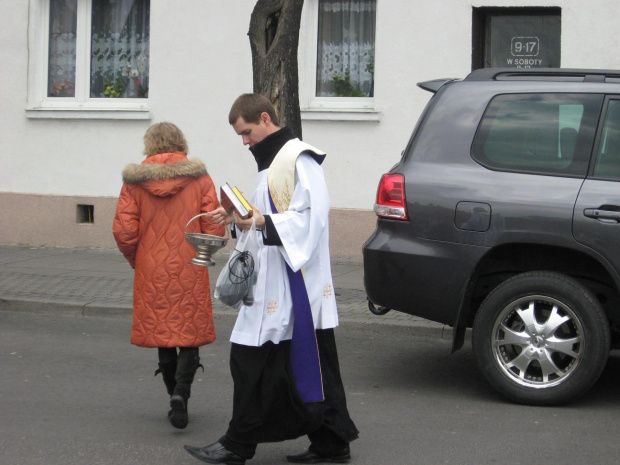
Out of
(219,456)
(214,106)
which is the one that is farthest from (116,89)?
(219,456)

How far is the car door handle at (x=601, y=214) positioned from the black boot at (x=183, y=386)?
234 cm

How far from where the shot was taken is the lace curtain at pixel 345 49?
43.1 feet

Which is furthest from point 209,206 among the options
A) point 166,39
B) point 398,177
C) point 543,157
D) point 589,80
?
point 166,39

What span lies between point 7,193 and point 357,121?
4.80m

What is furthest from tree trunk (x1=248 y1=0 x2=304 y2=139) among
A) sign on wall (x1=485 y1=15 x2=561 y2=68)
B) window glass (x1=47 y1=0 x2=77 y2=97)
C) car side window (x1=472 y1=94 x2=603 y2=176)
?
window glass (x1=47 y1=0 x2=77 y2=97)

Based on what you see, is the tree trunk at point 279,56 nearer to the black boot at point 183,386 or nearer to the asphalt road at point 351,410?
the asphalt road at point 351,410

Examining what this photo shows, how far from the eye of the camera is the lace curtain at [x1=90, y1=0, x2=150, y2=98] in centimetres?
1409

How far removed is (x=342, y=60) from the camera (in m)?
13.2

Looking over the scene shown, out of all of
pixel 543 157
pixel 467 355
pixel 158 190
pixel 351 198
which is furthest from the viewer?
pixel 351 198

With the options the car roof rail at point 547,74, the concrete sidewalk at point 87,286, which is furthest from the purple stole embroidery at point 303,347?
the concrete sidewalk at point 87,286

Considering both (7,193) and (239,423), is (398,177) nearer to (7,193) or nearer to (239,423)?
(239,423)

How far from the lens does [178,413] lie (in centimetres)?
560

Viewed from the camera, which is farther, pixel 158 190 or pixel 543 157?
pixel 543 157

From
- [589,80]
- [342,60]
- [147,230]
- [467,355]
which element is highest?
[342,60]
